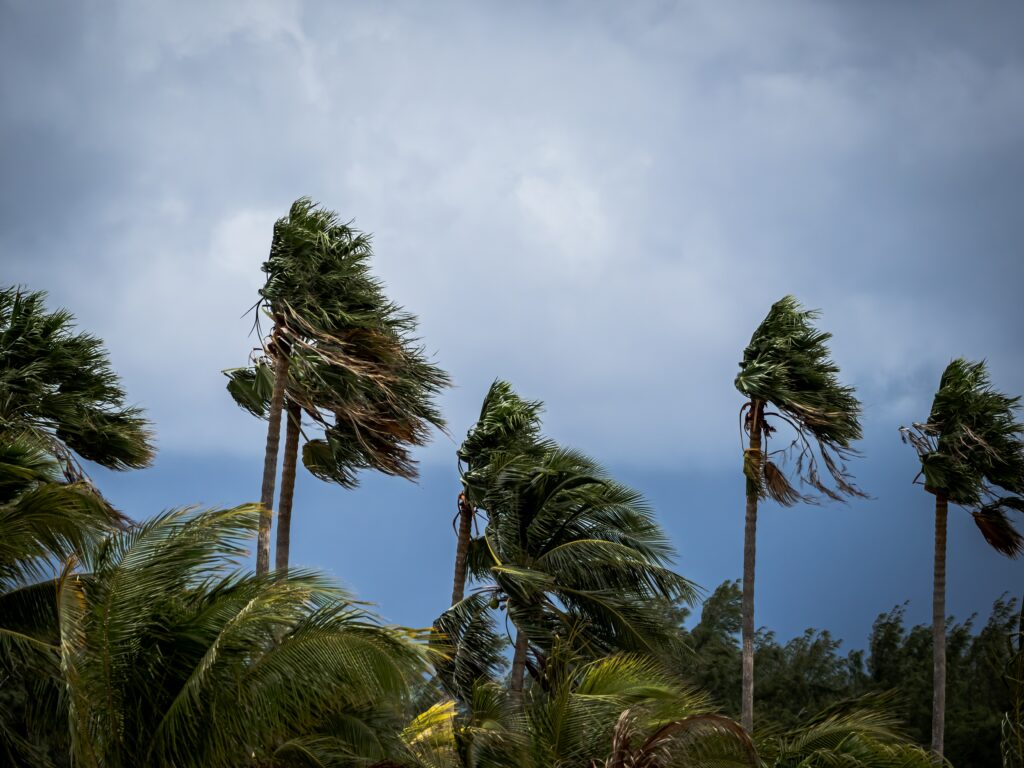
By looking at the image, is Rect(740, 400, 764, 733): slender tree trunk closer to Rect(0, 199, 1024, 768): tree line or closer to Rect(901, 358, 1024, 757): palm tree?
Rect(0, 199, 1024, 768): tree line

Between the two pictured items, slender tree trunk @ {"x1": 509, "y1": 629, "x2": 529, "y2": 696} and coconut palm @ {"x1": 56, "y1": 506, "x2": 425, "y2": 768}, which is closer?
coconut palm @ {"x1": 56, "y1": 506, "x2": 425, "y2": 768}

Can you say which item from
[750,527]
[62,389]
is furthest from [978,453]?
[62,389]

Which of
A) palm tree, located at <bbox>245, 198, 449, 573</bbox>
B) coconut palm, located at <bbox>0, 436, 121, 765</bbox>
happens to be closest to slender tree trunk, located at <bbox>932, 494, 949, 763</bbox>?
palm tree, located at <bbox>245, 198, 449, 573</bbox>

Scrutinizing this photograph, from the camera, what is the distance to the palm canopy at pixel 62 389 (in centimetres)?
1702

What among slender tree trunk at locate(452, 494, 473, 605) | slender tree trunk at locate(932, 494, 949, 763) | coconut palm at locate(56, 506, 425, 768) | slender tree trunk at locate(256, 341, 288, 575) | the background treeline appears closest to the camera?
coconut palm at locate(56, 506, 425, 768)

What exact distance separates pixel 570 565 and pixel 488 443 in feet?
11.6

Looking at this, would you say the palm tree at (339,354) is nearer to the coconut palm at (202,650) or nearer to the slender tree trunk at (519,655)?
the slender tree trunk at (519,655)

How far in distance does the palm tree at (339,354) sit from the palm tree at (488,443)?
7.61ft

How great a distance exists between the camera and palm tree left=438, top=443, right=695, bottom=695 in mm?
17891

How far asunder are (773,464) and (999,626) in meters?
14.9

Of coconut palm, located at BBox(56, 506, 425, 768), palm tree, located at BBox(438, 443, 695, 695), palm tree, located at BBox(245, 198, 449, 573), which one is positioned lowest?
coconut palm, located at BBox(56, 506, 425, 768)

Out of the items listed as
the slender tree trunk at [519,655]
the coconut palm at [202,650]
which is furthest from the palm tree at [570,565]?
the coconut palm at [202,650]

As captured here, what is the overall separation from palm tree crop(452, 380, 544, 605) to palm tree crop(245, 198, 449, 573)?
2.32 m

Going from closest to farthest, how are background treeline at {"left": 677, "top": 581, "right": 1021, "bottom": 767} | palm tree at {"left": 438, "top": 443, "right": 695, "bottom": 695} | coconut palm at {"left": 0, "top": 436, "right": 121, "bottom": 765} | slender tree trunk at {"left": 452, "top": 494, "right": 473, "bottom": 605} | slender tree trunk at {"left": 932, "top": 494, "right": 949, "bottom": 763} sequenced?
coconut palm at {"left": 0, "top": 436, "right": 121, "bottom": 765}
palm tree at {"left": 438, "top": 443, "right": 695, "bottom": 695}
slender tree trunk at {"left": 452, "top": 494, "right": 473, "bottom": 605}
slender tree trunk at {"left": 932, "top": 494, "right": 949, "bottom": 763}
background treeline at {"left": 677, "top": 581, "right": 1021, "bottom": 767}
